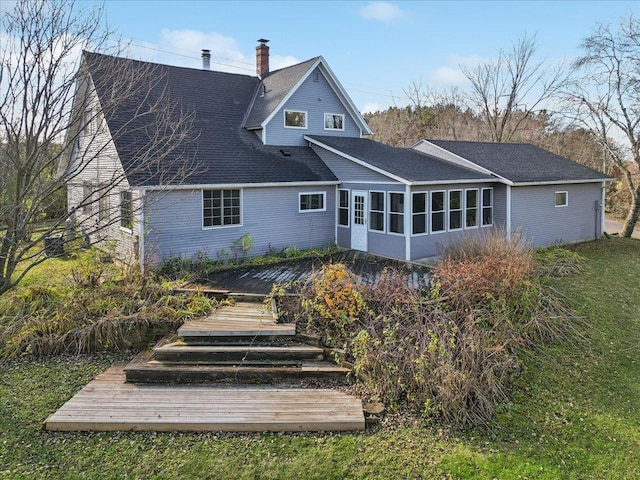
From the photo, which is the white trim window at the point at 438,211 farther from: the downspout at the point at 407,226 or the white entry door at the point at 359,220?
the white entry door at the point at 359,220

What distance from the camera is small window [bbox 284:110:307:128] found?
16438 millimetres

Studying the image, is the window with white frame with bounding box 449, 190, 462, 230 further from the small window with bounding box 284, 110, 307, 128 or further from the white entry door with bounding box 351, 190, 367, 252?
the small window with bounding box 284, 110, 307, 128

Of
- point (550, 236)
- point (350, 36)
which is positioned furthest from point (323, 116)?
Answer: point (550, 236)

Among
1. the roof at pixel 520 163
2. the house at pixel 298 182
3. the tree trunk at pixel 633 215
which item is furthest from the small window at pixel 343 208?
the tree trunk at pixel 633 215

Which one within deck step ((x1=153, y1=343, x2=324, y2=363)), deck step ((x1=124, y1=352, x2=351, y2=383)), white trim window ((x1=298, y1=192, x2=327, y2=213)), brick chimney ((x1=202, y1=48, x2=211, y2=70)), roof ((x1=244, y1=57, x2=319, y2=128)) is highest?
brick chimney ((x1=202, y1=48, x2=211, y2=70))

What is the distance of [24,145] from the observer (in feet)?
26.7

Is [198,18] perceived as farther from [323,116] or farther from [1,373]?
[1,373]

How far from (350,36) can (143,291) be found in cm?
1262

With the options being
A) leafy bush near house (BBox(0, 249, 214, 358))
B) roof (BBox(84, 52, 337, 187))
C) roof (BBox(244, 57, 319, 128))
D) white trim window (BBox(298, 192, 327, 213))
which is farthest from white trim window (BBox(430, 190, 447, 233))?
leafy bush near house (BBox(0, 249, 214, 358))

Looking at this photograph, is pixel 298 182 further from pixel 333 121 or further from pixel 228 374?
pixel 228 374

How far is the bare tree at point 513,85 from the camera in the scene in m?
32.4

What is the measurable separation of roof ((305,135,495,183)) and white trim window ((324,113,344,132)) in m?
0.52

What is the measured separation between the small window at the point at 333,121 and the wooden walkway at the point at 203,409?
12585mm

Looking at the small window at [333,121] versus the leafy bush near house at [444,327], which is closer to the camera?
the leafy bush near house at [444,327]
